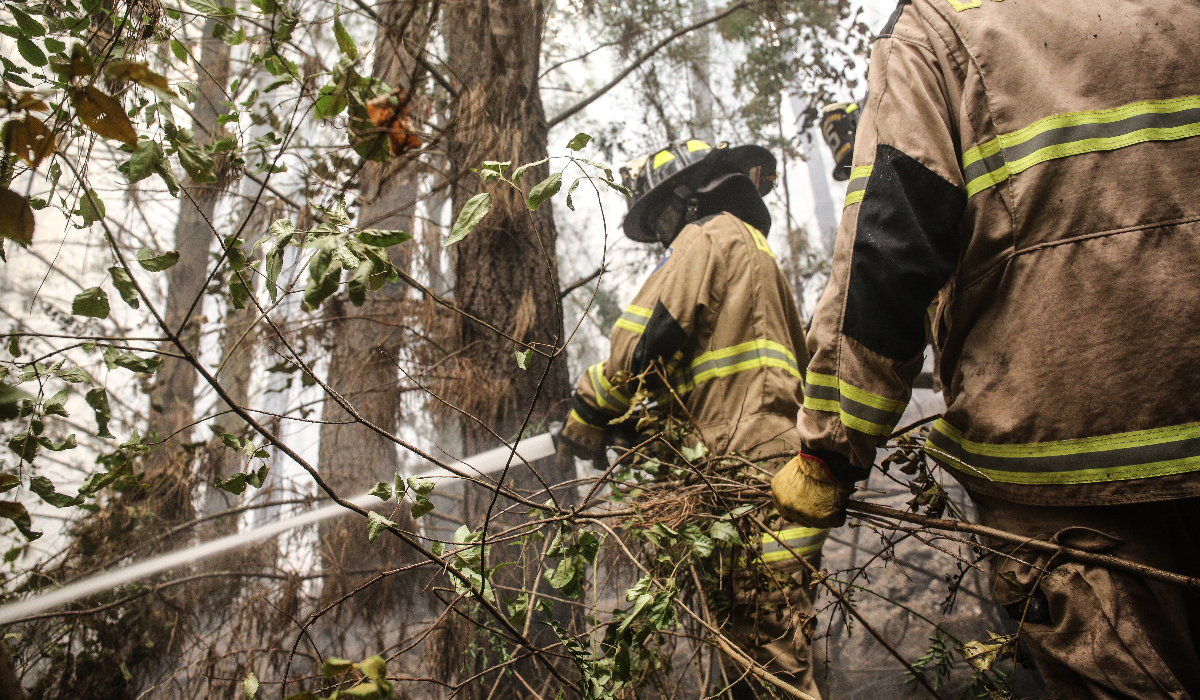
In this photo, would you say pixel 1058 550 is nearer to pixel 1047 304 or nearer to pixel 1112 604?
pixel 1112 604

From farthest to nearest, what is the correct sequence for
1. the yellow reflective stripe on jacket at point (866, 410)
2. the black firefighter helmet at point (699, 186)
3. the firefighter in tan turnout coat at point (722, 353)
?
the black firefighter helmet at point (699, 186) → the firefighter in tan turnout coat at point (722, 353) → the yellow reflective stripe on jacket at point (866, 410)

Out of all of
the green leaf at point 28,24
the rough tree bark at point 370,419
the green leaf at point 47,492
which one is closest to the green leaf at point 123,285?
the green leaf at point 28,24

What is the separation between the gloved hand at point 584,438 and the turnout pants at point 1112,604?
1544mm

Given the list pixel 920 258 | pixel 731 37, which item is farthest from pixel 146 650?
pixel 731 37

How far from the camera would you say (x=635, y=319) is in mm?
2447

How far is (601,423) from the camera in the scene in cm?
253

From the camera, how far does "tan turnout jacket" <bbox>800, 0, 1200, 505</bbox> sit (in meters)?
1.16

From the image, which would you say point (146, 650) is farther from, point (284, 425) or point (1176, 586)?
point (1176, 586)

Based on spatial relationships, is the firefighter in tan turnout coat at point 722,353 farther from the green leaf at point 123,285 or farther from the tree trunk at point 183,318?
the tree trunk at point 183,318

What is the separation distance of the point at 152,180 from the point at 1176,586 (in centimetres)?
528

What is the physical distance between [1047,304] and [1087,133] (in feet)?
1.21

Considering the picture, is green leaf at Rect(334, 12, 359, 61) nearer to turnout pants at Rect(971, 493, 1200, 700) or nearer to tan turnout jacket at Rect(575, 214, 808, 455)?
tan turnout jacket at Rect(575, 214, 808, 455)

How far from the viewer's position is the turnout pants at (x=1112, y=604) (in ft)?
3.64

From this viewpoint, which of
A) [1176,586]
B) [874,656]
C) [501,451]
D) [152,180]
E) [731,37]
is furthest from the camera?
[731,37]
